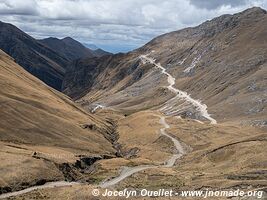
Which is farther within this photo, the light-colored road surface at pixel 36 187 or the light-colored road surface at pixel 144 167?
the light-colored road surface at pixel 144 167

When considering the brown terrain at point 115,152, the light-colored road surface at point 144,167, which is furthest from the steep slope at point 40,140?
the light-colored road surface at point 144,167

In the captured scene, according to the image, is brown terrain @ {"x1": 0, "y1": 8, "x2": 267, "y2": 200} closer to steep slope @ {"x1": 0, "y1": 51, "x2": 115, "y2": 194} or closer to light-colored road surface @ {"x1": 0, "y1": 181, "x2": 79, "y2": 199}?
steep slope @ {"x1": 0, "y1": 51, "x2": 115, "y2": 194}

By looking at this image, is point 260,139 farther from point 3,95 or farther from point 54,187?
point 3,95

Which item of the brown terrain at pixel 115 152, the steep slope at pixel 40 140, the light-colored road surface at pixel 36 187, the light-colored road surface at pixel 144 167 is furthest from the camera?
the light-colored road surface at pixel 144 167

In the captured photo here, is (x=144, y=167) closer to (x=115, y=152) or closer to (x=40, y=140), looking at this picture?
(x=40, y=140)

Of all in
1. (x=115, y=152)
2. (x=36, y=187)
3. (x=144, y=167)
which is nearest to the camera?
(x=36, y=187)

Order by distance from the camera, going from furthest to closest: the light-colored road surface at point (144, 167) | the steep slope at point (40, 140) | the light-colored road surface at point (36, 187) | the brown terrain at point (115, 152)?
1. the light-colored road surface at point (144, 167)
2. the steep slope at point (40, 140)
3. the brown terrain at point (115, 152)
4. the light-colored road surface at point (36, 187)

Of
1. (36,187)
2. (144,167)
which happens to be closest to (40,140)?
(144,167)

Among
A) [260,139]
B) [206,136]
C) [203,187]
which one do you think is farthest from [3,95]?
[203,187]

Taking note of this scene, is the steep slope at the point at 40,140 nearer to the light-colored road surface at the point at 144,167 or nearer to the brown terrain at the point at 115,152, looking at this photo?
the brown terrain at the point at 115,152
